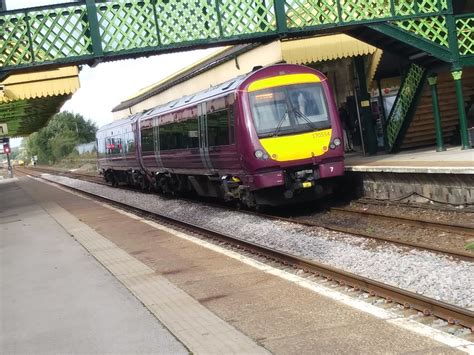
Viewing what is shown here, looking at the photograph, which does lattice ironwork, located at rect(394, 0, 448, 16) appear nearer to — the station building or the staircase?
the station building

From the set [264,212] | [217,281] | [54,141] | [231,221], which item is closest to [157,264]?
[217,281]

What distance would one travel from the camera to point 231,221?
1302 centimetres

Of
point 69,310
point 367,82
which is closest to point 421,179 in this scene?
point 69,310

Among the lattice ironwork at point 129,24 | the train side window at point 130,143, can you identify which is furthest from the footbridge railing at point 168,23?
the train side window at point 130,143

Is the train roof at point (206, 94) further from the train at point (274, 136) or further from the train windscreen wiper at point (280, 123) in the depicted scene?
the train windscreen wiper at point (280, 123)

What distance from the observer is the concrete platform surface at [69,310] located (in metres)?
5.23

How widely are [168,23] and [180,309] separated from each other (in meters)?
9.13

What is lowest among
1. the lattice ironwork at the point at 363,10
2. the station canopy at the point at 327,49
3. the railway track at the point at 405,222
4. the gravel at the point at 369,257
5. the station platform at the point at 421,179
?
the gravel at the point at 369,257

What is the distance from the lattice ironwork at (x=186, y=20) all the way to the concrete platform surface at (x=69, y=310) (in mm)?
5550

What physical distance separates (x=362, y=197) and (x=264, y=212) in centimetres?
236

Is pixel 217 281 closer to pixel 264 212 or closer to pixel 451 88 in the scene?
pixel 264 212

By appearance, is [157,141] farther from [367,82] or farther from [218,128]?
[367,82]

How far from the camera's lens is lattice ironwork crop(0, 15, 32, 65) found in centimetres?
1348

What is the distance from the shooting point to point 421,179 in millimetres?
11781
